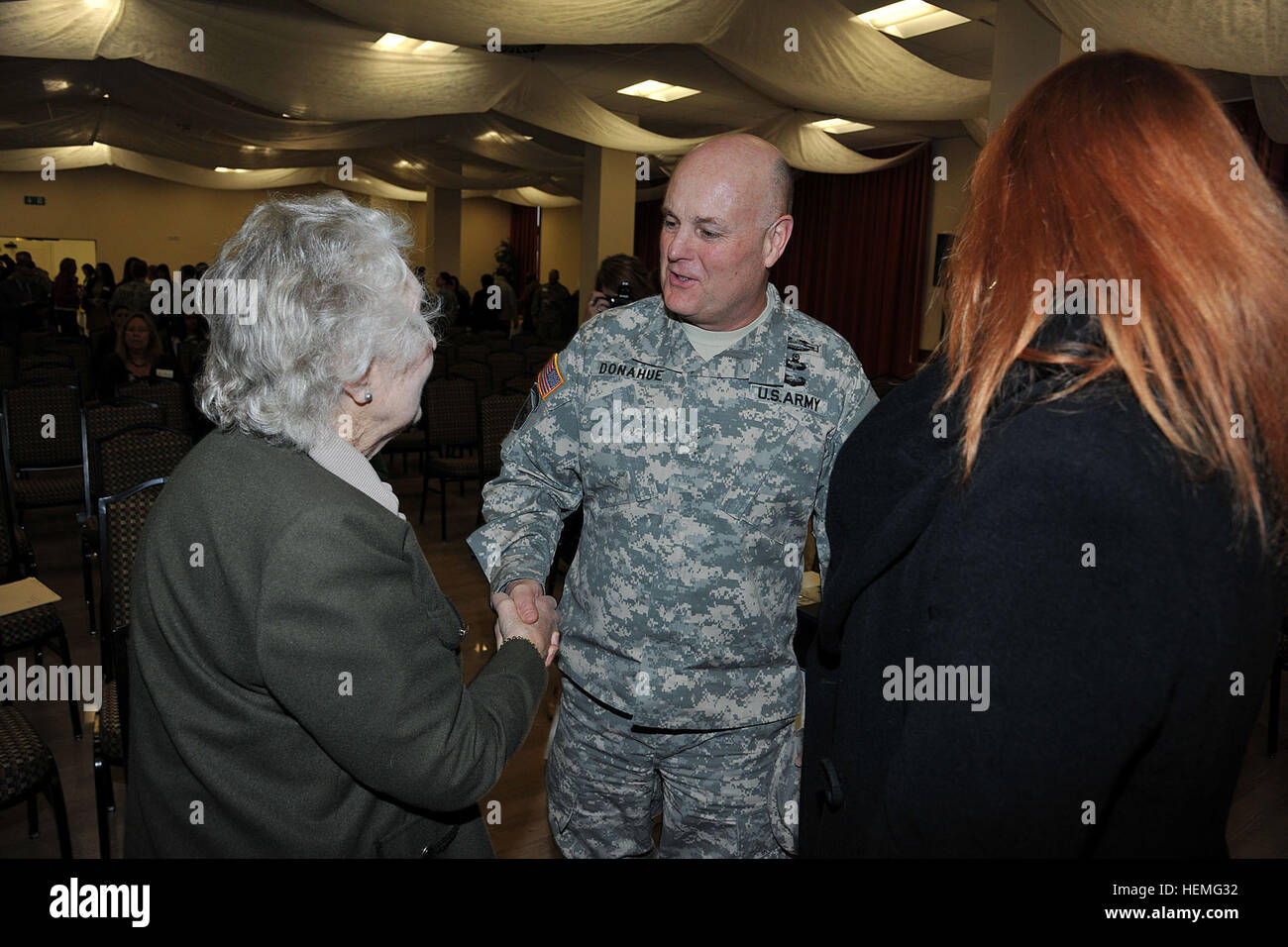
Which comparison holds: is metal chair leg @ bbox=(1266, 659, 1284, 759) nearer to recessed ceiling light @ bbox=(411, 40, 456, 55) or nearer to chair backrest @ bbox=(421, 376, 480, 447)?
chair backrest @ bbox=(421, 376, 480, 447)

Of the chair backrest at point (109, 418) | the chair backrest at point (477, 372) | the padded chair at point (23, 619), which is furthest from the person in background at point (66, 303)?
the padded chair at point (23, 619)

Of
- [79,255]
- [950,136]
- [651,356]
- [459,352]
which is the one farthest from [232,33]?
[79,255]

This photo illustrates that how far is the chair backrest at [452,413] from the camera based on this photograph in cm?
618

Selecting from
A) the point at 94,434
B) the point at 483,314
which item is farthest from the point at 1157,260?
the point at 483,314

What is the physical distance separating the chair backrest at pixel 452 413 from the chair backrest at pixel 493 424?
96 centimetres

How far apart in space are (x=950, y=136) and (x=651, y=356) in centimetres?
1090

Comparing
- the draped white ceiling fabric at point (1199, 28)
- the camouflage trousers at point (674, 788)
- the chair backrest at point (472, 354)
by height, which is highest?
the draped white ceiling fabric at point (1199, 28)

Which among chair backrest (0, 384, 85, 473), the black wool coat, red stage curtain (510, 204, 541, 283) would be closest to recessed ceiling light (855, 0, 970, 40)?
chair backrest (0, 384, 85, 473)

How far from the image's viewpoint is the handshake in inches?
58.1

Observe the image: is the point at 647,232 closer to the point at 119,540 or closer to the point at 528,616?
the point at 119,540

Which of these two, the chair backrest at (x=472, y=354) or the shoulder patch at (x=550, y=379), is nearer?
the shoulder patch at (x=550, y=379)

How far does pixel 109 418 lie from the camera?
4133 millimetres

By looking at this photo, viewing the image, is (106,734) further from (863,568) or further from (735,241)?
(863,568)

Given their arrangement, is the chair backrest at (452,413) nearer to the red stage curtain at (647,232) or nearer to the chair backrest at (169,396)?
the chair backrest at (169,396)
